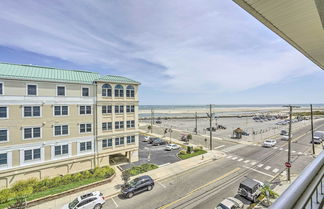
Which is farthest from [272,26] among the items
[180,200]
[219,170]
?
[219,170]

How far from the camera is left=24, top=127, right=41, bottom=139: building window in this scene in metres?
17.2

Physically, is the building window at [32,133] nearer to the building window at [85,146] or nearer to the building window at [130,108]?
the building window at [85,146]

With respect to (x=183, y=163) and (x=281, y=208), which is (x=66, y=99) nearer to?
(x=183, y=163)

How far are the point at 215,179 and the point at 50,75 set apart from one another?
2359cm

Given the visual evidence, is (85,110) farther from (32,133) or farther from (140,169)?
(140,169)

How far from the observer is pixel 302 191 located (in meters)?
1.80

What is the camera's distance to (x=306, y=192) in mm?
1908

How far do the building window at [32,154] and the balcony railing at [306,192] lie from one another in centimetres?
2285

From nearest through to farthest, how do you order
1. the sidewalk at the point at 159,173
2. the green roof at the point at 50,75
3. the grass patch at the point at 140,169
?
1. the sidewalk at the point at 159,173
2. the green roof at the point at 50,75
3. the grass patch at the point at 140,169

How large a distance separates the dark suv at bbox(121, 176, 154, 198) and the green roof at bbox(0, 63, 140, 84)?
13.8 metres

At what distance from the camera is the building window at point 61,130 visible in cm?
1894

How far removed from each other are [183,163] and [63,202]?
15.5 meters

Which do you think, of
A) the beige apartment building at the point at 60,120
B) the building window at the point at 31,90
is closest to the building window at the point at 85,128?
the beige apartment building at the point at 60,120

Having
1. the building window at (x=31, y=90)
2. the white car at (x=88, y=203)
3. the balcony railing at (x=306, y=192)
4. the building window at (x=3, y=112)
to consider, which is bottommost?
the white car at (x=88, y=203)
